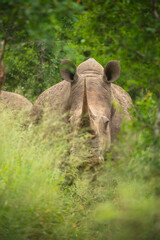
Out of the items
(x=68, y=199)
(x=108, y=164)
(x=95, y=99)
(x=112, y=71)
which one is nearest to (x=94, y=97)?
(x=95, y=99)

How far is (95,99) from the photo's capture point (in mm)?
7695

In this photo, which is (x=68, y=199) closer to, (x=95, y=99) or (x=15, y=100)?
(x=95, y=99)

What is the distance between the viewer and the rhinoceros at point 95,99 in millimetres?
7039

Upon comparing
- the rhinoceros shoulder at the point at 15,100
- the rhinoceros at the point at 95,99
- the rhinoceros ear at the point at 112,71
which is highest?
the rhinoceros ear at the point at 112,71

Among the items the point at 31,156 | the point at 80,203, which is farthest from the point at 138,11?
the point at 80,203

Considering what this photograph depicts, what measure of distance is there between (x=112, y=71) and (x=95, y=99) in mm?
681

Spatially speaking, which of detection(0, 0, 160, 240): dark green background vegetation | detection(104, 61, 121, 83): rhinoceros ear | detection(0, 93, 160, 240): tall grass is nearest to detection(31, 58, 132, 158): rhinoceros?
detection(104, 61, 121, 83): rhinoceros ear

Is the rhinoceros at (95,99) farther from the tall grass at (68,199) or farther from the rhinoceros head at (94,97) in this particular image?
the tall grass at (68,199)

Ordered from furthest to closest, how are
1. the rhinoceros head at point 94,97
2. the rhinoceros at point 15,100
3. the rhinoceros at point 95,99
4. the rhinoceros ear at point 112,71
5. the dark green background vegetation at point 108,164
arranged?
the rhinoceros at point 15,100 → the rhinoceros ear at point 112,71 → the rhinoceros at point 95,99 → the rhinoceros head at point 94,97 → the dark green background vegetation at point 108,164

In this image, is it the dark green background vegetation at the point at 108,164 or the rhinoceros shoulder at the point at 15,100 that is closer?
the dark green background vegetation at the point at 108,164

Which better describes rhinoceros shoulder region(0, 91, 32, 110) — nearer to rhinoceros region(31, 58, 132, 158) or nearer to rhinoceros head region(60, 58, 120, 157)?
rhinoceros region(31, 58, 132, 158)

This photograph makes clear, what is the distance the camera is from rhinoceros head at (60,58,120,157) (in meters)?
6.77

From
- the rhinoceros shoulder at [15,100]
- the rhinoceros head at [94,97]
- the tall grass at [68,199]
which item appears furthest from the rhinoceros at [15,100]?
the tall grass at [68,199]

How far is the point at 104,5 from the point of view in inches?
178
